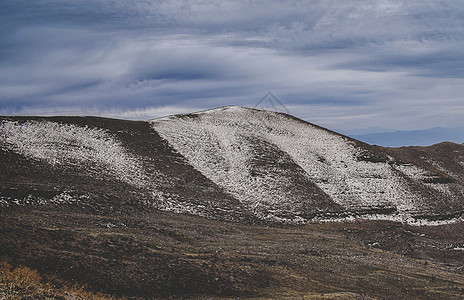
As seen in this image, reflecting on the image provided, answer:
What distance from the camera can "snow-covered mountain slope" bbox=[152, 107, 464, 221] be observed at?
4238cm

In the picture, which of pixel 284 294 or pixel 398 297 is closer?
pixel 284 294

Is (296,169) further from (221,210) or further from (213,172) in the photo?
(221,210)

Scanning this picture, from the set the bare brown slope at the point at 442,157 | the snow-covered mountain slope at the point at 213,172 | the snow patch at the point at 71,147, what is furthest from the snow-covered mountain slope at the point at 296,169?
the bare brown slope at the point at 442,157

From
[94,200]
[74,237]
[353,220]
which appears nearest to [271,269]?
Answer: [74,237]

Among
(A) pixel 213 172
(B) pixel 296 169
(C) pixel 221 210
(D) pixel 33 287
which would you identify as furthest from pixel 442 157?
(D) pixel 33 287

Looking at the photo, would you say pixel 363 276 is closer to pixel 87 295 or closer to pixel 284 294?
pixel 284 294

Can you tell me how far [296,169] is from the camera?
50250 millimetres

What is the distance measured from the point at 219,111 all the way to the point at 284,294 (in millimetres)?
56616

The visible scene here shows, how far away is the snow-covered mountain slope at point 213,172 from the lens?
32.9 m

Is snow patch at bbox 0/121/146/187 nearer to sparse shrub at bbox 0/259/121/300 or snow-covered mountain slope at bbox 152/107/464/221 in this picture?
snow-covered mountain slope at bbox 152/107/464/221

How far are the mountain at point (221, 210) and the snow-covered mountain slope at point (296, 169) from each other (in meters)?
0.26

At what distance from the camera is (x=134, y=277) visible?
1661cm

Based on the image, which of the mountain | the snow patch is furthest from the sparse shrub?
the snow patch

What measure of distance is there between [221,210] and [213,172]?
11055 millimetres
